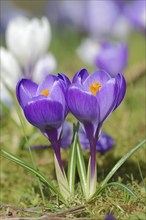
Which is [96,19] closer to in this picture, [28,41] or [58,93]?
[28,41]

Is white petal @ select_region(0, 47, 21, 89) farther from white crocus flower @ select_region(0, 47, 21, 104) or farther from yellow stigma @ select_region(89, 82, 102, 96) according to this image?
yellow stigma @ select_region(89, 82, 102, 96)

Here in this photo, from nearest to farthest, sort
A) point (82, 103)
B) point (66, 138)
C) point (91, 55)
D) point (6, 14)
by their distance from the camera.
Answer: point (82, 103), point (66, 138), point (91, 55), point (6, 14)

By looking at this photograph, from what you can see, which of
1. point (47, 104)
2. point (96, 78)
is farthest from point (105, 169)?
point (47, 104)

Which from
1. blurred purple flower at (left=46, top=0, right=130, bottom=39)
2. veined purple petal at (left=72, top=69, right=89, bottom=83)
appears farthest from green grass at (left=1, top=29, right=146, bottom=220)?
blurred purple flower at (left=46, top=0, right=130, bottom=39)

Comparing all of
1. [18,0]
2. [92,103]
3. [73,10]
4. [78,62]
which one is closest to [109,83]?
[92,103]

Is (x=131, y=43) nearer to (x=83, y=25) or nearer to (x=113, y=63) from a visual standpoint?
(x=83, y=25)

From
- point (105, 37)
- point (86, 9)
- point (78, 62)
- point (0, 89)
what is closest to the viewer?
point (0, 89)
